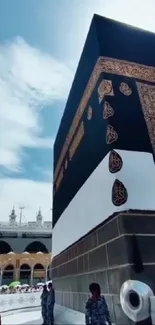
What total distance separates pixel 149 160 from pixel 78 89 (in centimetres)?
280

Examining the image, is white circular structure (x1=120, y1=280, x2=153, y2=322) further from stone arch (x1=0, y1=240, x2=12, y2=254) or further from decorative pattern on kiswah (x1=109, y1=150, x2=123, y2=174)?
stone arch (x1=0, y1=240, x2=12, y2=254)

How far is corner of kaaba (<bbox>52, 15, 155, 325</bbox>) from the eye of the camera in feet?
9.62

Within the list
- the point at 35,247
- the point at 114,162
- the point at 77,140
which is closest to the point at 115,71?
the point at 114,162

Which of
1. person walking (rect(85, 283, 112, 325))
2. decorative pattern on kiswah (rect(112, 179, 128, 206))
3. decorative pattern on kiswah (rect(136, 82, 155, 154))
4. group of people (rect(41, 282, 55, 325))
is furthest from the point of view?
group of people (rect(41, 282, 55, 325))

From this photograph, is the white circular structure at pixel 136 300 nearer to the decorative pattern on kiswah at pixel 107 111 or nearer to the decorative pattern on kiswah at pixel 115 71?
the decorative pattern on kiswah at pixel 107 111

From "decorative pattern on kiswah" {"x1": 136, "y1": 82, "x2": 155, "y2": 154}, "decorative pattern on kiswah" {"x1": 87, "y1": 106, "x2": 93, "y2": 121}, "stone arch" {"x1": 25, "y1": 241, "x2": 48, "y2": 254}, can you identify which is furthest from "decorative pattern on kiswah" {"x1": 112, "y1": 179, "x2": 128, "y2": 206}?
"stone arch" {"x1": 25, "y1": 241, "x2": 48, "y2": 254}

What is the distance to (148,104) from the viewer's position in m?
4.04

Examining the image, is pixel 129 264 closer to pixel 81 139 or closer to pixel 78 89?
pixel 81 139

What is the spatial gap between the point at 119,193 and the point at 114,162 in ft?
1.39

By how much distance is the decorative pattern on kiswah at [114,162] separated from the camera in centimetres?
326

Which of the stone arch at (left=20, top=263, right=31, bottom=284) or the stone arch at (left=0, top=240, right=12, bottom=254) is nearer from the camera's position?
the stone arch at (left=20, top=263, right=31, bottom=284)

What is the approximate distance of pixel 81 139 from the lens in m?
5.15

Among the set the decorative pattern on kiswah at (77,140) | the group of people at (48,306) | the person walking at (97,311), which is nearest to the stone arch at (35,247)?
the group of people at (48,306)

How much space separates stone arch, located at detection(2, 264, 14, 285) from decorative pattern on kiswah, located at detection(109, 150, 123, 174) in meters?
21.0
